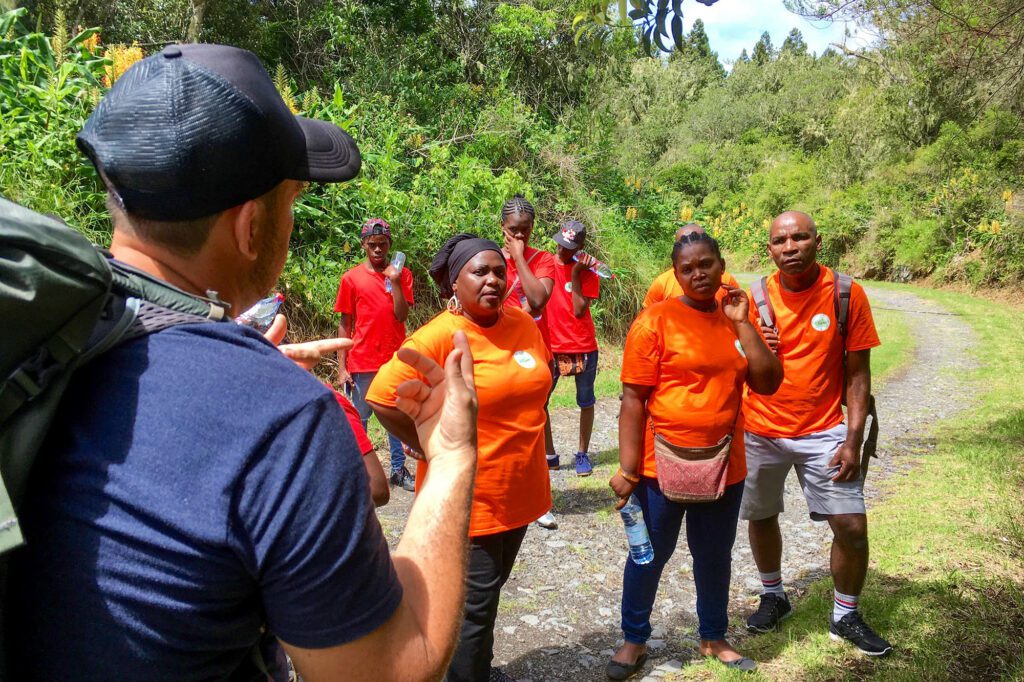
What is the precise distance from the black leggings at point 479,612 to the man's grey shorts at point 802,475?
60.8 inches

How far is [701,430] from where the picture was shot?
3.57 metres

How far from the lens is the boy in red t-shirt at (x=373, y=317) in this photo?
20.3 ft

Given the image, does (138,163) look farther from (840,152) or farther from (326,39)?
(840,152)

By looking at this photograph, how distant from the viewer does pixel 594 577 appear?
4777mm

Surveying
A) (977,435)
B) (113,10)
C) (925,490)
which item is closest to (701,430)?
(925,490)

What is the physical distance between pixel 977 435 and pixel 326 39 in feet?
38.6

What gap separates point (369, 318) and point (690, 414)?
334 centimetres

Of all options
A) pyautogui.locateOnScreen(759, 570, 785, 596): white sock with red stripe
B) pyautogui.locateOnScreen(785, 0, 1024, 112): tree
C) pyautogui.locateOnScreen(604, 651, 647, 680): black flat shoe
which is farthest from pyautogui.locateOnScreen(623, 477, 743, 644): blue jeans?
pyautogui.locateOnScreen(785, 0, 1024, 112): tree

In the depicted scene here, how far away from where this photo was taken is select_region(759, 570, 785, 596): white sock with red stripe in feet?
13.8

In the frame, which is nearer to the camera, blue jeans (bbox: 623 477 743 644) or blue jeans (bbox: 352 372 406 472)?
blue jeans (bbox: 623 477 743 644)

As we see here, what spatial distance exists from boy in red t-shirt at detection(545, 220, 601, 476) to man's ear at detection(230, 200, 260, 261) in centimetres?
546

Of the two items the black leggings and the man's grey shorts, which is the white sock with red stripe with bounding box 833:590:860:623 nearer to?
the man's grey shorts

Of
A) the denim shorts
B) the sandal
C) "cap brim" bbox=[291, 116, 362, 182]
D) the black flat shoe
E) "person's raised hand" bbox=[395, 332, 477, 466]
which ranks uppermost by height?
"cap brim" bbox=[291, 116, 362, 182]

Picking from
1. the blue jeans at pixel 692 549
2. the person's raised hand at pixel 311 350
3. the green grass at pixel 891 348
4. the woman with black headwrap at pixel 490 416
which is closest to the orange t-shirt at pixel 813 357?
the blue jeans at pixel 692 549
